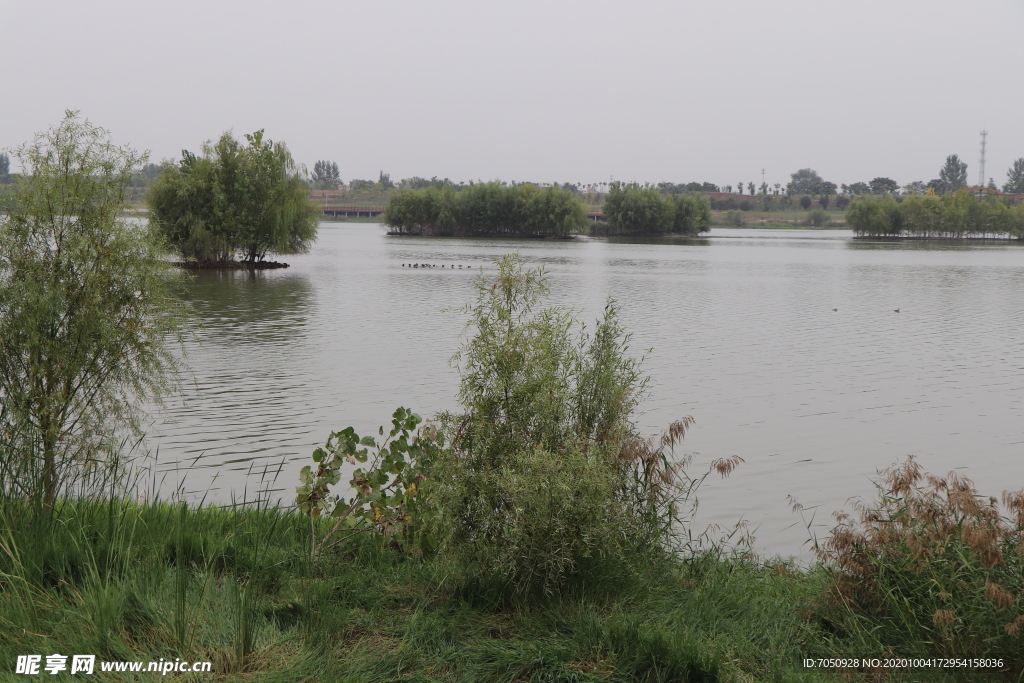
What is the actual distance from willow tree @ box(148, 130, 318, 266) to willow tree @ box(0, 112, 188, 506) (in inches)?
1791

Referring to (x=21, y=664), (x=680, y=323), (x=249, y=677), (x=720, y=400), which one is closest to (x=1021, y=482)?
(x=720, y=400)

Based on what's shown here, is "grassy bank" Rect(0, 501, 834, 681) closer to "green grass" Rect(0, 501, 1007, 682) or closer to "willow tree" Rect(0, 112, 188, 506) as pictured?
"green grass" Rect(0, 501, 1007, 682)

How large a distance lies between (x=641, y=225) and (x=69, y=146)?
140939 mm

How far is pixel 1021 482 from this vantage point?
12.3 m

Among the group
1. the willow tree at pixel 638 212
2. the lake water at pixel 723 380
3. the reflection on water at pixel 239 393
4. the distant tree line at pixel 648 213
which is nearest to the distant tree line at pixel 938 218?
the distant tree line at pixel 648 213

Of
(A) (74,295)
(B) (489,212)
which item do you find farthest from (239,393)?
(B) (489,212)

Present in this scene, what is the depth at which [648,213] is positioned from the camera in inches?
5645

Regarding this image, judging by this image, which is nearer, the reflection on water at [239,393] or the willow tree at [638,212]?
the reflection on water at [239,393]

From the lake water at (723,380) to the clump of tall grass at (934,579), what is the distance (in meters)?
2.99

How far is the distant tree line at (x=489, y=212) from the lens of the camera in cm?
13175

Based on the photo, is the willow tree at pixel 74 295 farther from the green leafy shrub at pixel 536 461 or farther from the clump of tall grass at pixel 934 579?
the clump of tall grass at pixel 934 579

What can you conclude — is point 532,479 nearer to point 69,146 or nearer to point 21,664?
point 21,664

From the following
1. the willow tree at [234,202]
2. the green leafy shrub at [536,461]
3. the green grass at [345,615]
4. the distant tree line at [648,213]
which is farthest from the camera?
the distant tree line at [648,213]

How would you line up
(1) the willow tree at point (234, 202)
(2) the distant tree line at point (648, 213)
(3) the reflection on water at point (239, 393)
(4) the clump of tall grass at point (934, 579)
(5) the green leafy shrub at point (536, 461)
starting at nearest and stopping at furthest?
1. (4) the clump of tall grass at point (934, 579)
2. (5) the green leafy shrub at point (536, 461)
3. (3) the reflection on water at point (239, 393)
4. (1) the willow tree at point (234, 202)
5. (2) the distant tree line at point (648, 213)
